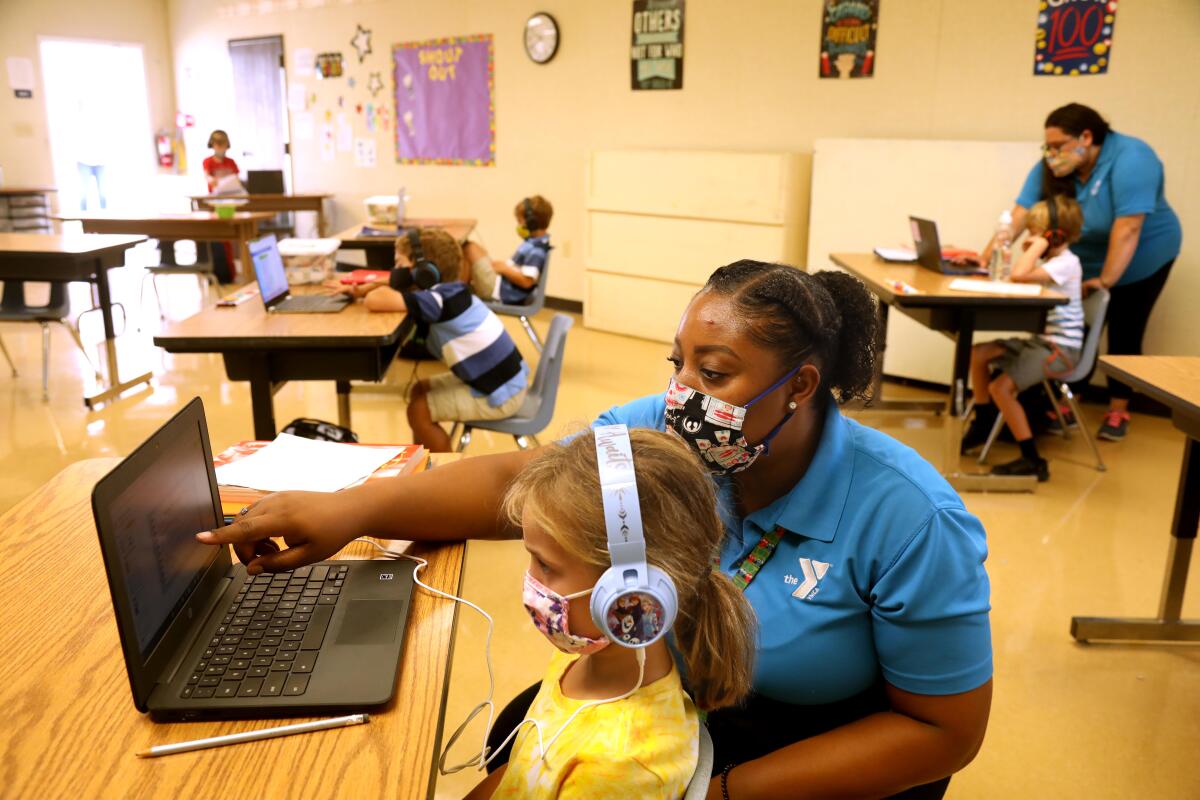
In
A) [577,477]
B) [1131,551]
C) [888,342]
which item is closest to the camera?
[577,477]

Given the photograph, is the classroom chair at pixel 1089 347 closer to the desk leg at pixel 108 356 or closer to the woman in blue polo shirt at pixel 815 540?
the woman in blue polo shirt at pixel 815 540

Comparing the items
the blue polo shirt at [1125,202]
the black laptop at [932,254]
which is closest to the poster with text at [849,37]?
the blue polo shirt at [1125,202]

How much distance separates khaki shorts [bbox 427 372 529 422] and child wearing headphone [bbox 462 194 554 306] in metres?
1.59

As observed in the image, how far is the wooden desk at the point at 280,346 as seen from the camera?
2.82 metres

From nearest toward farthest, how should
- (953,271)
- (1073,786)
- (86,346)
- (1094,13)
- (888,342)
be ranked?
1. (1073,786)
2. (953,271)
3. (1094,13)
4. (888,342)
5. (86,346)

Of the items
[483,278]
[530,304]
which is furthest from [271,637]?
[530,304]

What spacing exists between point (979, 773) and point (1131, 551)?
147 centimetres

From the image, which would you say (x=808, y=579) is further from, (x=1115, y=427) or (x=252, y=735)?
(x=1115, y=427)

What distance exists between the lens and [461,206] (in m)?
7.92

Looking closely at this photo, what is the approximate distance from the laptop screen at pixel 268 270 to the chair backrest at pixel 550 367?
0.98 metres

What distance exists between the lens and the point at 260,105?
948 cm

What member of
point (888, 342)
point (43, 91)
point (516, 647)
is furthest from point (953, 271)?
point (43, 91)

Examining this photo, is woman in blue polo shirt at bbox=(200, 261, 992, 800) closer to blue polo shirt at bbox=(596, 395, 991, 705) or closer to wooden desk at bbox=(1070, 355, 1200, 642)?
blue polo shirt at bbox=(596, 395, 991, 705)

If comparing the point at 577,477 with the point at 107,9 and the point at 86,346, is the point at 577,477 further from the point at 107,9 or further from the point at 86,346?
the point at 107,9
